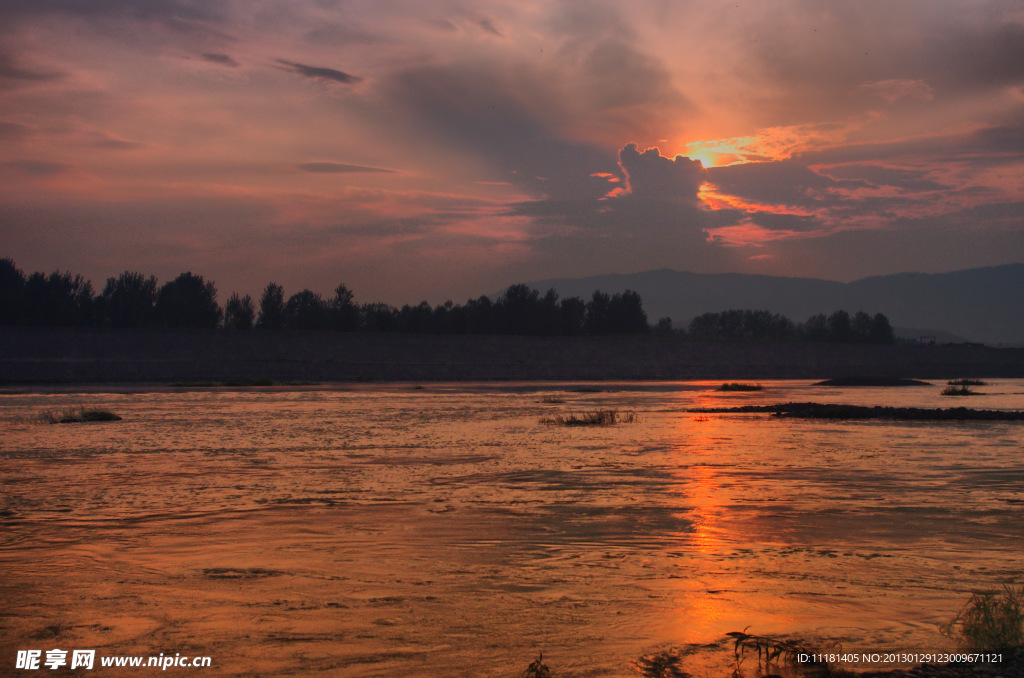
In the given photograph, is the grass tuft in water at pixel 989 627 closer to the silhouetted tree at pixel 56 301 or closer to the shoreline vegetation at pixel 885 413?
the shoreline vegetation at pixel 885 413

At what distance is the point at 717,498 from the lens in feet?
38.4

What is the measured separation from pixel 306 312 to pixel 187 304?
12795 mm

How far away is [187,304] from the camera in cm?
8912

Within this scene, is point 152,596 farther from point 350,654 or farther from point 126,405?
point 126,405

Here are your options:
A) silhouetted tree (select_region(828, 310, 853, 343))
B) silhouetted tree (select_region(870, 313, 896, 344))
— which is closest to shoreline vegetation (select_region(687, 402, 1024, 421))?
silhouetted tree (select_region(828, 310, 853, 343))

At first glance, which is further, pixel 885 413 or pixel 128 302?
pixel 128 302

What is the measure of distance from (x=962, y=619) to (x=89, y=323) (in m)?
92.6

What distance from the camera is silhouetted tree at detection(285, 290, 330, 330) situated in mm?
91375

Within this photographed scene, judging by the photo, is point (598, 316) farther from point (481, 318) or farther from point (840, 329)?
point (840, 329)

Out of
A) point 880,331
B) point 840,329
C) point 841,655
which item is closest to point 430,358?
point 841,655

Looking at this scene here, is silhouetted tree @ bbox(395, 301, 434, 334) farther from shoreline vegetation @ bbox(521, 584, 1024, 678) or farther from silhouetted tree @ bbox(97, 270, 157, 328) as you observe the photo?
shoreline vegetation @ bbox(521, 584, 1024, 678)

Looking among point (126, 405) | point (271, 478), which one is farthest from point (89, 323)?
point (271, 478)

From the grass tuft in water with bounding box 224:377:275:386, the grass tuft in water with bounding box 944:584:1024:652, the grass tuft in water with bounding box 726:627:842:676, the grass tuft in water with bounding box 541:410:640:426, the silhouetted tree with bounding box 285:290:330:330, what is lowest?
the grass tuft in water with bounding box 224:377:275:386

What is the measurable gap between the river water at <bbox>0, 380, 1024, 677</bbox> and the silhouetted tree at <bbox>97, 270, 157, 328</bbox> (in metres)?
72.8
